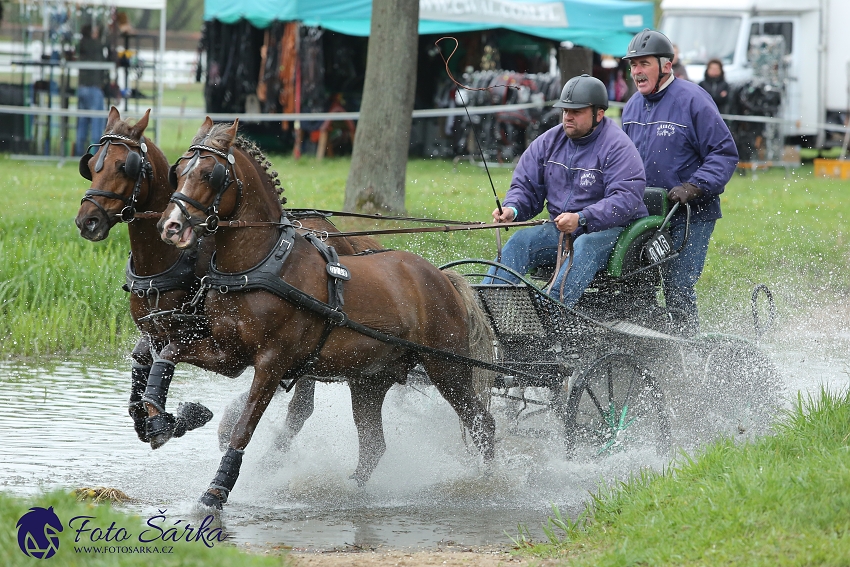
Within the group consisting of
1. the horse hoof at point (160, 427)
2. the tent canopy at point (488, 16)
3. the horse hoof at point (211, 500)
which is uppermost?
the tent canopy at point (488, 16)

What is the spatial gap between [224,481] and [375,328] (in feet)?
3.45

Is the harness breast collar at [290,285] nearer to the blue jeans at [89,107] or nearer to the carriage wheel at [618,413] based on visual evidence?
the carriage wheel at [618,413]

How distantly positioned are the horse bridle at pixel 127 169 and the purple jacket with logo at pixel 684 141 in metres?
3.16

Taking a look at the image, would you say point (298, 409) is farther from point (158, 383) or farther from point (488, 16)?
point (488, 16)

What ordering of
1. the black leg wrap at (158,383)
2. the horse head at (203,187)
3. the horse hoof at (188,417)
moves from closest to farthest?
1. the horse head at (203,187)
2. the black leg wrap at (158,383)
3. the horse hoof at (188,417)

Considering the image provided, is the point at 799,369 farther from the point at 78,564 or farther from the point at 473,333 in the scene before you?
the point at 78,564

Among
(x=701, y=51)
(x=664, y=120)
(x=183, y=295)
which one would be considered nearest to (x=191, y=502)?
(x=183, y=295)

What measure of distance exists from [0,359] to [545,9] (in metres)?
14.1

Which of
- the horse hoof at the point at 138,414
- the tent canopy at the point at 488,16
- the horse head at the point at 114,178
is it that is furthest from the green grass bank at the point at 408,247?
the horse head at the point at 114,178

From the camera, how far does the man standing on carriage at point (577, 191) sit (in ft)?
20.0

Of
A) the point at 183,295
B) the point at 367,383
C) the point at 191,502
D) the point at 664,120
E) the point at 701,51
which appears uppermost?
the point at 701,51

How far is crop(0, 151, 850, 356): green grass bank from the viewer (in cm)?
847

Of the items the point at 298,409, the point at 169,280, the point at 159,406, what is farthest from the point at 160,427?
the point at 298,409

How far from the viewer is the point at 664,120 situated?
679 cm
